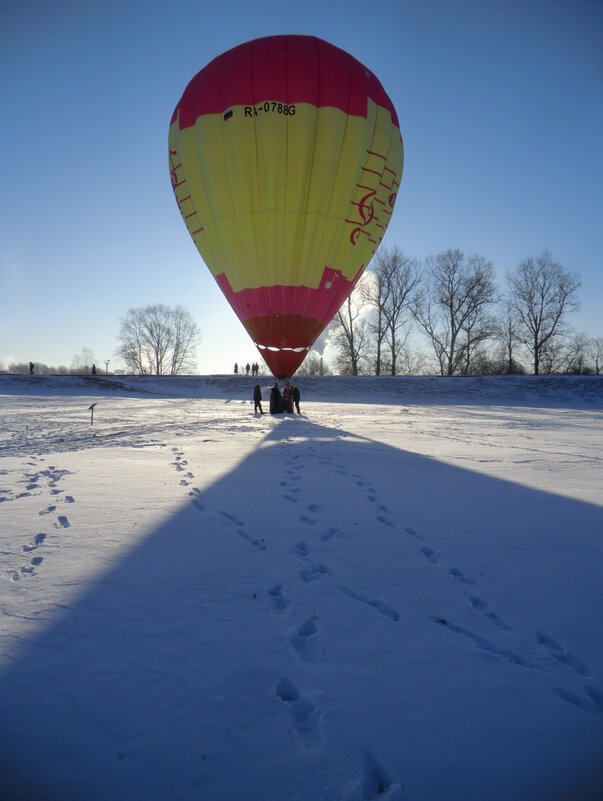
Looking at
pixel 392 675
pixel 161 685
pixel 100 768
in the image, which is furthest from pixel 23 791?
pixel 392 675

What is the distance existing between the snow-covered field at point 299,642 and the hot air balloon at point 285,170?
6.45 m

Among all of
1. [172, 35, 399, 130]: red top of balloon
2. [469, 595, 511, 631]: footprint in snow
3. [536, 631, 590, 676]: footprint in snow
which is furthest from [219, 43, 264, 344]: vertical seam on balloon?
[536, 631, 590, 676]: footprint in snow

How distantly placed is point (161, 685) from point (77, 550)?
57.9 inches

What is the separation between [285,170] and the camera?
8812mm

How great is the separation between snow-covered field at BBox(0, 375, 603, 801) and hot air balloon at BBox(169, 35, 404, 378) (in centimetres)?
645

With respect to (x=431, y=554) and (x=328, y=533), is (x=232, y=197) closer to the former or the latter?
(x=328, y=533)

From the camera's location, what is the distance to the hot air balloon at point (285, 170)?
867 cm

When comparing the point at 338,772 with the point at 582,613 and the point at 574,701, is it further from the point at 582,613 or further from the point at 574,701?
the point at 582,613

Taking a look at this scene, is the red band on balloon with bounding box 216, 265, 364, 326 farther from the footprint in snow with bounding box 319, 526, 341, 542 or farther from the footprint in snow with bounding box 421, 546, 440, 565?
the footprint in snow with bounding box 421, 546, 440, 565

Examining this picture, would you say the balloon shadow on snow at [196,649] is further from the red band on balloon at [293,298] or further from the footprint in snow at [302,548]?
the red band on balloon at [293,298]

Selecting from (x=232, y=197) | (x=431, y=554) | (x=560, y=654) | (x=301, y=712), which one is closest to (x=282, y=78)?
(x=232, y=197)

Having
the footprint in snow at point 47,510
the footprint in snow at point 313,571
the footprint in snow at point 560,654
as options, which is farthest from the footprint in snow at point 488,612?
the footprint in snow at point 47,510

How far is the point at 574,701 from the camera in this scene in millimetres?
1530

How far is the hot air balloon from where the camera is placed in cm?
867
